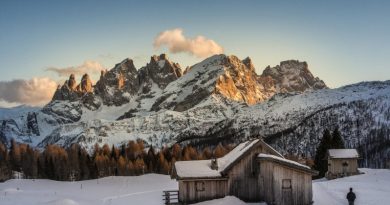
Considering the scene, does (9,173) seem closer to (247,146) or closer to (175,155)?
(175,155)

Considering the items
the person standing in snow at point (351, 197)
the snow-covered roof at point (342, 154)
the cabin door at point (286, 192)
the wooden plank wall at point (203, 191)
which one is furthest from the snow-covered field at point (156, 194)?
the snow-covered roof at point (342, 154)

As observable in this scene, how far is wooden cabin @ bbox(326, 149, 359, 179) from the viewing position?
8756cm

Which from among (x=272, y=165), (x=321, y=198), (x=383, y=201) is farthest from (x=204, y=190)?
(x=383, y=201)

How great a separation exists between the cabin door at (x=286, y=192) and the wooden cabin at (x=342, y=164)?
4014cm

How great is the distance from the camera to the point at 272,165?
5003 cm

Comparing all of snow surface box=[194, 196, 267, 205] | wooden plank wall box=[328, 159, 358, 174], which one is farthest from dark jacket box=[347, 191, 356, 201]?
wooden plank wall box=[328, 159, 358, 174]

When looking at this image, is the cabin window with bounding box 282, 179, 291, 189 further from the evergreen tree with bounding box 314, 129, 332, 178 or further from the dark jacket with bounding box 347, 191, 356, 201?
the evergreen tree with bounding box 314, 129, 332, 178

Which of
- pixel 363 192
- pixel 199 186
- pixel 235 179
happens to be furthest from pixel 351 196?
pixel 199 186

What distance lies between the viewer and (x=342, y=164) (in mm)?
87938

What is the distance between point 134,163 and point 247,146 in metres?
104

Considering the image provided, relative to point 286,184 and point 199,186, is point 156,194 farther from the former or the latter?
point 286,184

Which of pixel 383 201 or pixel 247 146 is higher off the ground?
pixel 247 146

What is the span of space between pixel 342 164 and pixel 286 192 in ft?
137

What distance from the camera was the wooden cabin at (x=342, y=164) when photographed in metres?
87.6
